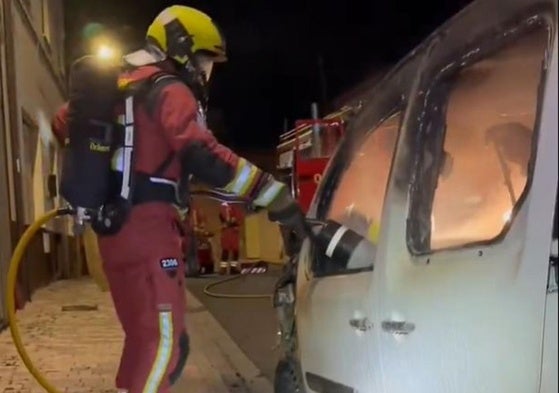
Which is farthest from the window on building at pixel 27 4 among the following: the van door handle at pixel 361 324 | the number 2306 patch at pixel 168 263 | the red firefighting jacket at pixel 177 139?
the van door handle at pixel 361 324

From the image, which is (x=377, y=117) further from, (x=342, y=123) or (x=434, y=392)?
(x=342, y=123)

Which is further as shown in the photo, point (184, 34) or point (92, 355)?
point (92, 355)

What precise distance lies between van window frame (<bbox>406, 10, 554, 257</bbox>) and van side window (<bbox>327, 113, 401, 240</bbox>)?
601 mm

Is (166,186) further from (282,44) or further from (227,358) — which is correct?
(282,44)

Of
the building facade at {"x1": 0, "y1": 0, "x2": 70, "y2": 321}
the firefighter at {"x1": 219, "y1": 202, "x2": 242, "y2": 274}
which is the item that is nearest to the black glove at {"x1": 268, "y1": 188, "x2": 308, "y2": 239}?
the building facade at {"x1": 0, "y1": 0, "x2": 70, "y2": 321}

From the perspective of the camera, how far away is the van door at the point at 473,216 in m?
2.00

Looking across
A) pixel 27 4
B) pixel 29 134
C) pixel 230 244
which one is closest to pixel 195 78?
pixel 29 134

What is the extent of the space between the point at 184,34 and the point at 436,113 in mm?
1280

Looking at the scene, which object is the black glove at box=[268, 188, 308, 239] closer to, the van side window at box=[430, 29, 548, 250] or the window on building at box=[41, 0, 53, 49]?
the van side window at box=[430, 29, 548, 250]

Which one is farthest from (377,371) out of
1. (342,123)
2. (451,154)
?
(342,123)

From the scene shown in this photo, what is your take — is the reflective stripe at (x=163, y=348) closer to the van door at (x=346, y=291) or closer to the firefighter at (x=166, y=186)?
the firefighter at (x=166, y=186)

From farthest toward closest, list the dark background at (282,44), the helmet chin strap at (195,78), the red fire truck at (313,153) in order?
the dark background at (282,44) < the red fire truck at (313,153) < the helmet chin strap at (195,78)

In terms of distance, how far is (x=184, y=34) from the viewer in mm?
3662

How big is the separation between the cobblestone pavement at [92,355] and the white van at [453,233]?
8.29ft
